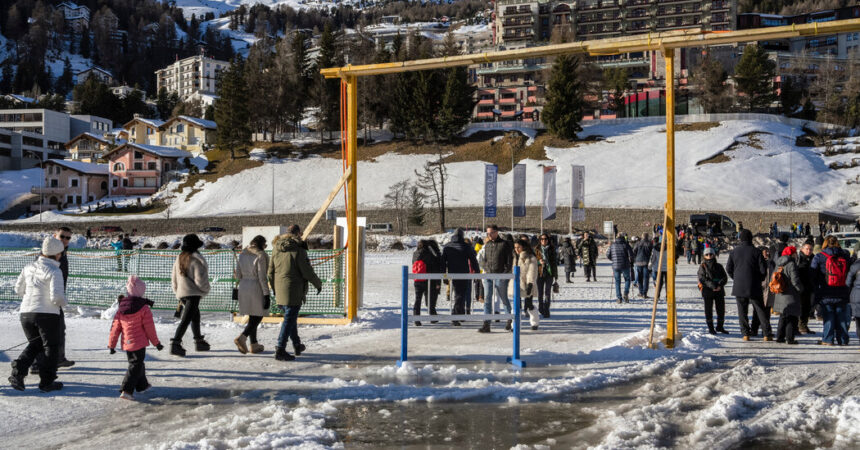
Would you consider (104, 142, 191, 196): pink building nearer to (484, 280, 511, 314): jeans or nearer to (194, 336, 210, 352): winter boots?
(484, 280, 511, 314): jeans

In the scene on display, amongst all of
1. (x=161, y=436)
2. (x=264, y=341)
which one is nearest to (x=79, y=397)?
(x=161, y=436)

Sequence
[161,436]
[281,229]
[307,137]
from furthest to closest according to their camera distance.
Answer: [307,137]
[281,229]
[161,436]

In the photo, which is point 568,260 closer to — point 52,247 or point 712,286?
point 712,286

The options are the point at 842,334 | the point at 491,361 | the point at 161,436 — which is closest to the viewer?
the point at 161,436

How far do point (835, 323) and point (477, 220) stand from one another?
4404 cm

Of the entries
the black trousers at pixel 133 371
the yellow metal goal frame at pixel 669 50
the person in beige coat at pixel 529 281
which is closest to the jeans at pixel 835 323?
the yellow metal goal frame at pixel 669 50

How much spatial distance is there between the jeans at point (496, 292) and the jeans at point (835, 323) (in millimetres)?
4626

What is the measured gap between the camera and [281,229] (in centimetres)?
1273

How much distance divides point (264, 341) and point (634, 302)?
361 inches

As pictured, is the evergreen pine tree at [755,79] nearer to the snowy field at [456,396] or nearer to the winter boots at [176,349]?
the snowy field at [456,396]

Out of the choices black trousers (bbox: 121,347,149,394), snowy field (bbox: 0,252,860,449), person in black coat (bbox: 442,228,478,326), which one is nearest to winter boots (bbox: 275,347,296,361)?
snowy field (bbox: 0,252,860,449)

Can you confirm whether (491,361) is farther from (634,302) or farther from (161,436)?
(634,302)

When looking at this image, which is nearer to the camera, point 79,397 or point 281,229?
point 79,397

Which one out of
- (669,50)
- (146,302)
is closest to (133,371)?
(146,302)
